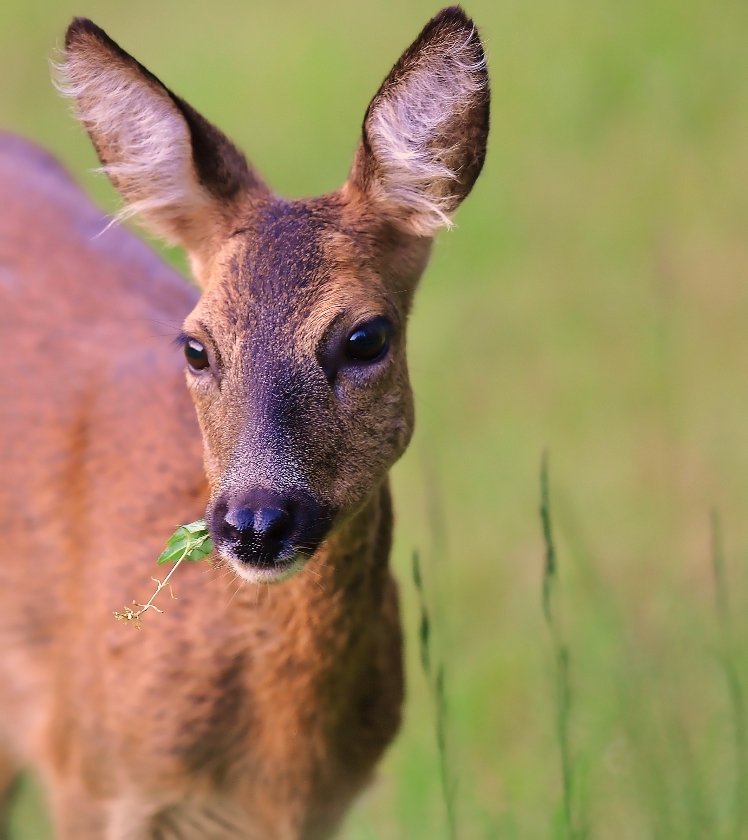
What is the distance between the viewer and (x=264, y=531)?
120 inches

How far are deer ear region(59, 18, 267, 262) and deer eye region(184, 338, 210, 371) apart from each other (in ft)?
1.56

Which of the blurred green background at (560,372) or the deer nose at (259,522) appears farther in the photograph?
the blurred green background at (560,372)

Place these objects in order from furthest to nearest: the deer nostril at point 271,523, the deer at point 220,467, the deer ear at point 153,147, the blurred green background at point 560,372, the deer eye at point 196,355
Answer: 1. the blurred green background at point 560,372
2. the deer ear at point 153,147
3. the deer eye at point 196,355
4. the deer at point 220,467
5. the deer nostril at point 271,523

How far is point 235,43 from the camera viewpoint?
11.3 meters

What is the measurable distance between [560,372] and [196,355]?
15.0ft

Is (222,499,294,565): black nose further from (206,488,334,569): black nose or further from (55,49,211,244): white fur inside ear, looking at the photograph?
(55,49,211,244): white fur inside ear

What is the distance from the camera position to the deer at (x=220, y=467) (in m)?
3.34

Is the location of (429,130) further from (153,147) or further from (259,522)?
(259,522)

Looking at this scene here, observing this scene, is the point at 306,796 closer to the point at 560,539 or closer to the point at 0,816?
the point at 0,816

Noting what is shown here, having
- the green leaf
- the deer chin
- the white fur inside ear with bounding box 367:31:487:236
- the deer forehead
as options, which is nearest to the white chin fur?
the deer chin

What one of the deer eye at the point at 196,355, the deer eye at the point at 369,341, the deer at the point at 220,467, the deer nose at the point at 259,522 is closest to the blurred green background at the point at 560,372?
the deer at the point at 220,467

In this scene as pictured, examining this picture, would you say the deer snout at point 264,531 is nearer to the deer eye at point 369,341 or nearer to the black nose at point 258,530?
the black nose at point 258,530

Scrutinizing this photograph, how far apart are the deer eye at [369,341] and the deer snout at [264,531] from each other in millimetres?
421

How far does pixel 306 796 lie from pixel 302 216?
162 cm
